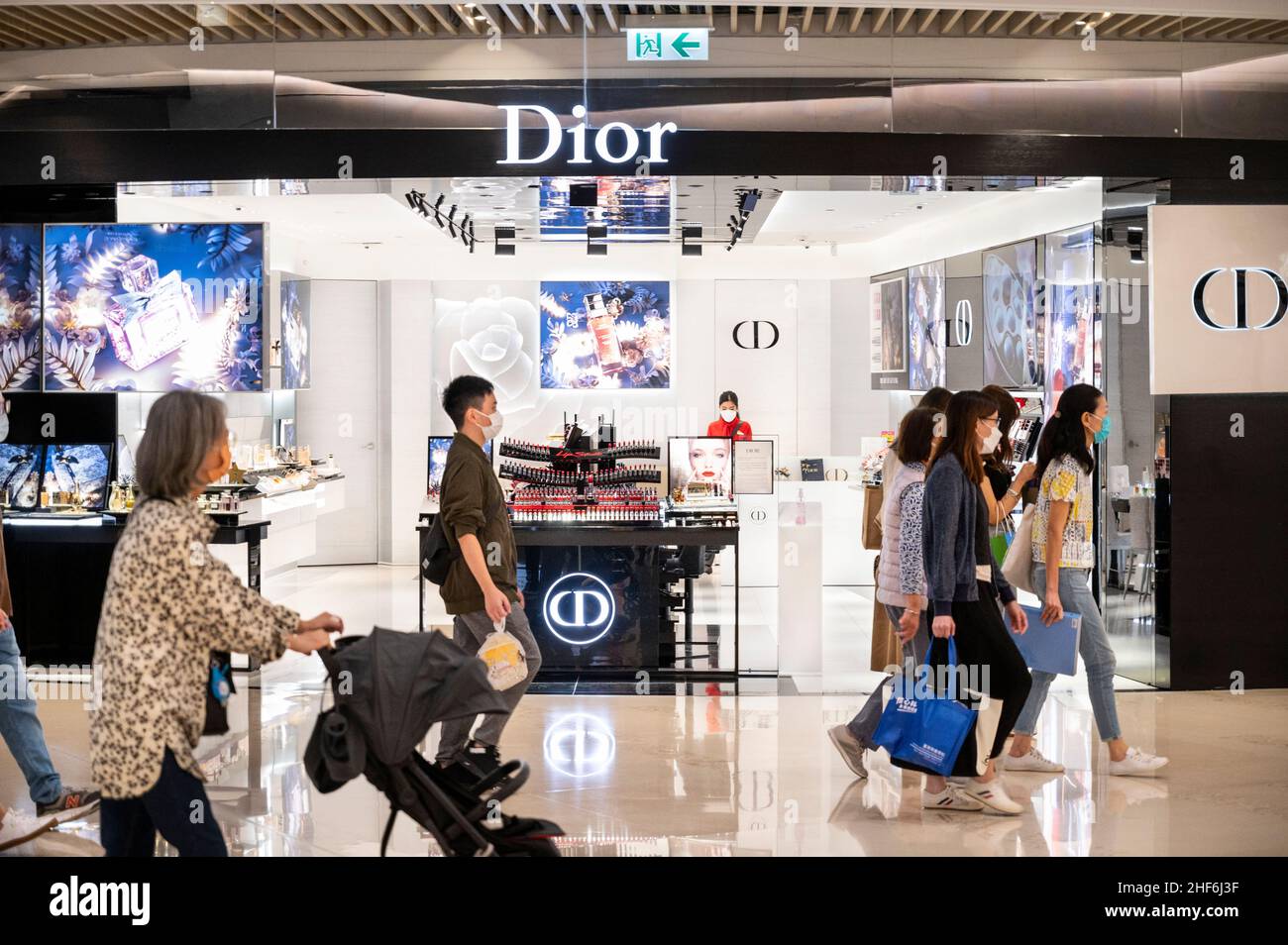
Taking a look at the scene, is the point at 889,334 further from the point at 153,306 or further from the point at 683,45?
the point at 153,306

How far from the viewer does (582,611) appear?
25.4 feet

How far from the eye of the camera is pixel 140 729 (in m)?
3.10

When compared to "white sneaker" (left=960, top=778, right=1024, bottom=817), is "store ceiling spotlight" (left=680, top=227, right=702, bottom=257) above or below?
above

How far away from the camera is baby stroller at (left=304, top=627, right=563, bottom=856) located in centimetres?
337

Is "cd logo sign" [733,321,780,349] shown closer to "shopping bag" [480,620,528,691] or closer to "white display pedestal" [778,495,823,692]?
"white display pedestal" [778,495,823,692]

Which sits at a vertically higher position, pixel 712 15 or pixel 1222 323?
pixel 712 15

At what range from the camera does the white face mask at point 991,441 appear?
503cm

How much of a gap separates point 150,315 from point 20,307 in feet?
2.54

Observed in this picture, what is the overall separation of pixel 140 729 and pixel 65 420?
554cm

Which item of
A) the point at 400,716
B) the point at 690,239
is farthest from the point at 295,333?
the point at 400,716

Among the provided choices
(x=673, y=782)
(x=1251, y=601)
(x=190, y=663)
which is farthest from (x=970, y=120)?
(x=190, y=663)

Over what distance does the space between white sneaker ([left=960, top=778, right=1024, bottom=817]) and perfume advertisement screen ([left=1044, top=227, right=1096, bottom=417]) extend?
356 centimetres

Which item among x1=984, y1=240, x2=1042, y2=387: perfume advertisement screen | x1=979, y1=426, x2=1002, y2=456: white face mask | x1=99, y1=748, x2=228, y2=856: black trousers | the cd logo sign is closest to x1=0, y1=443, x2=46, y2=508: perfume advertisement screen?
x1=99, y1=748, x2=228, y2=856: black trousers
